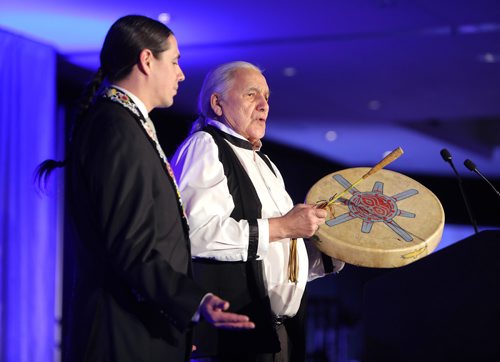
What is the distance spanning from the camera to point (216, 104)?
2.64 meters

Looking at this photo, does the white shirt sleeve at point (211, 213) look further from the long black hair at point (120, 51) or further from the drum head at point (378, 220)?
the long black hair at point (120, 51)

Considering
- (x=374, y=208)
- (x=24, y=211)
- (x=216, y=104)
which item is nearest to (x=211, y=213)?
(x=216, y=104)

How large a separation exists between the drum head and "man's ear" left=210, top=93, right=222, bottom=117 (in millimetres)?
409

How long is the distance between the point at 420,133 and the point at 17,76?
569cm

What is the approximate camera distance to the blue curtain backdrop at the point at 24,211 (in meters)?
5.01

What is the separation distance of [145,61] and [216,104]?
711 mm

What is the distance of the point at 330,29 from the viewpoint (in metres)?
5.27

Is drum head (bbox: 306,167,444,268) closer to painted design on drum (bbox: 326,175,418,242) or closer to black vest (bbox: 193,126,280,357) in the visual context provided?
painted design on drum (bbox: 326,175,418,242)

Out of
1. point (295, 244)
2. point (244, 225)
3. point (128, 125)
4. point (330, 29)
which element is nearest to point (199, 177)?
point (244, 225)

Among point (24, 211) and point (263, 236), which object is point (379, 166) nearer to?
point (263, 236)

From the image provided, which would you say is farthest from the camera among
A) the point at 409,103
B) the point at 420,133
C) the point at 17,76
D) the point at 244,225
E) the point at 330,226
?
the point at 420,133

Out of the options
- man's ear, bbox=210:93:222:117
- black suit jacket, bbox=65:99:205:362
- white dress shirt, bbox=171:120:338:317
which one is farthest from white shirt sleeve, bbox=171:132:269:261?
black suit jacket, bbox=65:99:205:362

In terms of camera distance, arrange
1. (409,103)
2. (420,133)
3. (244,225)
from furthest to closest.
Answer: (420,133)
(409,103)
(244,225)

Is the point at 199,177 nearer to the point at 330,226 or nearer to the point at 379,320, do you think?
the point at 330,226
